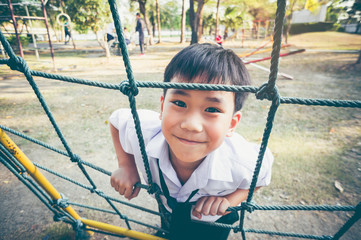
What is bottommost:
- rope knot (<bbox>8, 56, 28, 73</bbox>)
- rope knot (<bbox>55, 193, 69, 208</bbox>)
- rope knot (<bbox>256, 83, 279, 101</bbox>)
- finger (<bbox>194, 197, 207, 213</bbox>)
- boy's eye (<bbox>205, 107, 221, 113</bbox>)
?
rope knot (<bbox>55, 193, 69, 208</bbox>)

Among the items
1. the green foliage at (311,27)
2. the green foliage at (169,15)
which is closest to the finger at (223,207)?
the green foliage at (311,27)

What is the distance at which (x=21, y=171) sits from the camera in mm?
981

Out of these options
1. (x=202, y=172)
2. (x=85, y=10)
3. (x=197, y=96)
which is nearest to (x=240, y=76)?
(x=197, y=96)

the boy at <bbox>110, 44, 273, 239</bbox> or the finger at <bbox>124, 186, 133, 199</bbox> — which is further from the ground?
the boy at <bbox>110, 44, 273, 239</bbox>

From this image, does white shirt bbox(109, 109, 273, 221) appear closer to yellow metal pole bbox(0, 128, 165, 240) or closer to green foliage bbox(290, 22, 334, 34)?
yellow metal pole bbox(0, 128, 165, 240)

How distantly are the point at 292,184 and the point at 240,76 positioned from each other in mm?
1299

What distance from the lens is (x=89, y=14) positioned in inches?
245

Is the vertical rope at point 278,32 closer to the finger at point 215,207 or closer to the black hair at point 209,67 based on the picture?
the black hair at point 209,67

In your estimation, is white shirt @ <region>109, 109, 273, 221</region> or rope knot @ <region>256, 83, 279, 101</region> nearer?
rope knot @ <region>256, 83, 279, 101</region>

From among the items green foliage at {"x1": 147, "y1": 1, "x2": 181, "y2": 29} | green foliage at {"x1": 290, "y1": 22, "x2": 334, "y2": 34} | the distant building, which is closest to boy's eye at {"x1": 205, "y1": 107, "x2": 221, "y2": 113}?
green foliage at {"x1": 290, "y1": 22, "x2": 334, "y2": 34}

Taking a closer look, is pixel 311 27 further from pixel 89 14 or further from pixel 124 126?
pixel 124 126

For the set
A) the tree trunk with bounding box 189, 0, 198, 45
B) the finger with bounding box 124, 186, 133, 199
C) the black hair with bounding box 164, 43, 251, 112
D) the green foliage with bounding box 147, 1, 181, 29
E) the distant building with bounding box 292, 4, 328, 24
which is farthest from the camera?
the green foliage with bounding box 147, 1, 181, 29

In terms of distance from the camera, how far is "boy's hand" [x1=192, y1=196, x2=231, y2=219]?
0.82m

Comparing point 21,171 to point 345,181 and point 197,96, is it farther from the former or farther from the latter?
point 345,181
